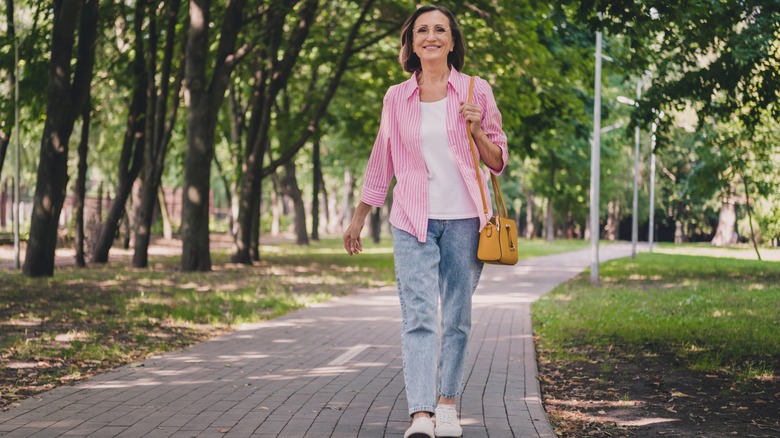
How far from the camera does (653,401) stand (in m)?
6.40

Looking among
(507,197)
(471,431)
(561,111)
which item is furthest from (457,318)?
(507,197)

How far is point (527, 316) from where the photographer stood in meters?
12.3

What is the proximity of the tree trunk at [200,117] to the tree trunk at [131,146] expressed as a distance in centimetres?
181

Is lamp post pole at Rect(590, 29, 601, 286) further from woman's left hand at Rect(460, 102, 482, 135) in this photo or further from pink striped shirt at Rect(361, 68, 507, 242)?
woman's left hand at Rect(460, 102, 482, 135)

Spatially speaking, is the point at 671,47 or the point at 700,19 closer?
the point at 700,19

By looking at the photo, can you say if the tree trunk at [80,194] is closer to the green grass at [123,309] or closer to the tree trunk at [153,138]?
the green grass at [123,309]

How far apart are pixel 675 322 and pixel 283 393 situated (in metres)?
6.17

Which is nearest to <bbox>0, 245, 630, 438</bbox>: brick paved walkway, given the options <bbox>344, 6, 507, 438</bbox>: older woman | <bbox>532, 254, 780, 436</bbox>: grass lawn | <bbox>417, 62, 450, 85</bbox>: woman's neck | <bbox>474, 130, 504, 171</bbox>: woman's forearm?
<bbox>532, 254, 780, 436</bbox>: grass lawn

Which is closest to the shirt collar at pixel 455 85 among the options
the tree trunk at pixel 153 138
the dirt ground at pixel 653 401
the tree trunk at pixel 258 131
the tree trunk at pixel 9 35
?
the dirt ground at pixel 653 401

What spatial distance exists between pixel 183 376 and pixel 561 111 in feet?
54.9

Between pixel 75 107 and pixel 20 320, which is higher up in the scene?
pixel 75 107

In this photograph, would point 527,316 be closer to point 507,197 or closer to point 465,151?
point 465,151

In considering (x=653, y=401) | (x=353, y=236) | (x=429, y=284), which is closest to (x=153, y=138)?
(x=653, y=401)

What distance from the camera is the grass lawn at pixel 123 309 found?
25.9 feet
